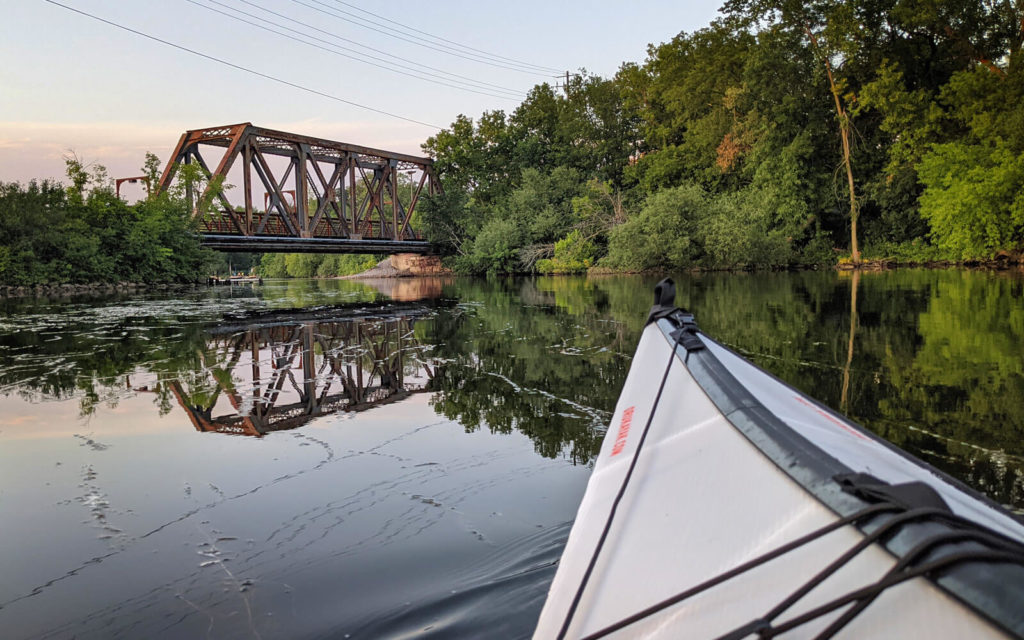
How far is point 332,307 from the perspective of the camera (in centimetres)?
Answer: 1441

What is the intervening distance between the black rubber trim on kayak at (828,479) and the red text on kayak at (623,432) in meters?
0.24

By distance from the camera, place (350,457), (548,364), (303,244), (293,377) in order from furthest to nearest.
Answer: (303,244), (548,364), (293,377), (350,457)

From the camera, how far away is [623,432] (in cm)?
187

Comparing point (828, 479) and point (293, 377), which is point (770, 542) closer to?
point (828, 479)

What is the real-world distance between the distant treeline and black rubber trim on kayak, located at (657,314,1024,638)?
21.6 meters

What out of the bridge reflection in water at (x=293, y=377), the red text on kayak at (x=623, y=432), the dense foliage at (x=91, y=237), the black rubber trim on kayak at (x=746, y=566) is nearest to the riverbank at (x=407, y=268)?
the dense foliage at (x=91, y=237)

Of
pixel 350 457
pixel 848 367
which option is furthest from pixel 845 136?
pixel 350 457

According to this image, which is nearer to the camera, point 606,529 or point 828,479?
point 828,479

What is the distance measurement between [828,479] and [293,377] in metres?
5.34

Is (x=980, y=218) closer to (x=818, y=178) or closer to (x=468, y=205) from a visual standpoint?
(x=818, y=178)

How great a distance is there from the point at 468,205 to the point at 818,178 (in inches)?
779

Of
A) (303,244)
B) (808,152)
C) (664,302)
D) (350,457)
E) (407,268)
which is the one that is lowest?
(350,457)

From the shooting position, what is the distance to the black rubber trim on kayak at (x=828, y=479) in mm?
665

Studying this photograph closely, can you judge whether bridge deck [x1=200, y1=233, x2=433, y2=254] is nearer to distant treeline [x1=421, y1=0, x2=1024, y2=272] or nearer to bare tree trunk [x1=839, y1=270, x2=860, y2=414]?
distant treeline [x1=421, y1=0, x2=1024, y2=272]
